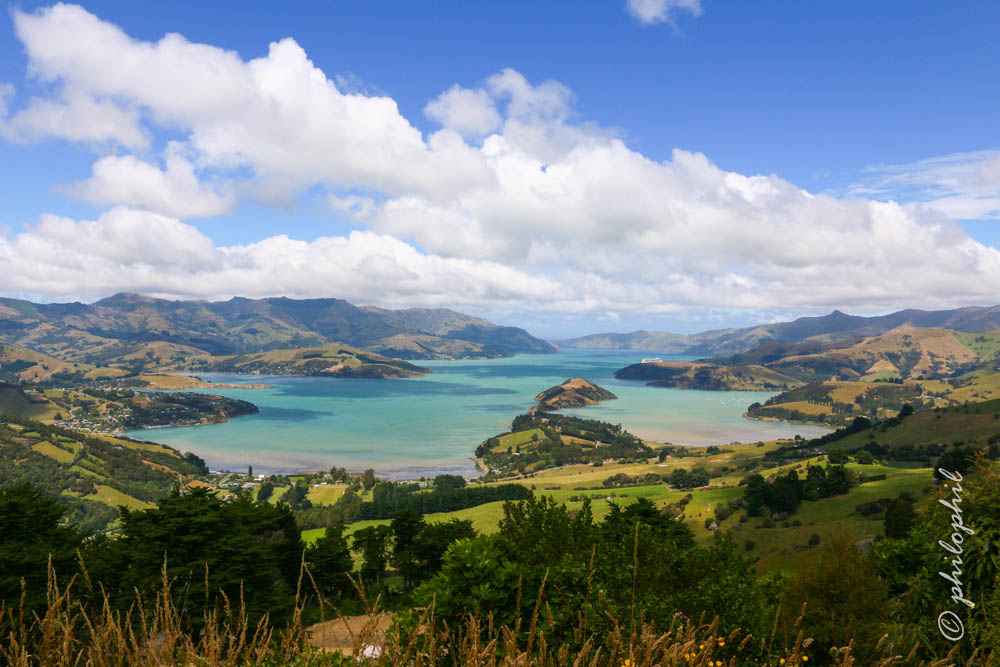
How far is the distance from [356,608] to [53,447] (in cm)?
18429

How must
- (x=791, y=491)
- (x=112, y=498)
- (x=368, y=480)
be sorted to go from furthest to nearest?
(x=368, y=480)
(x=112, y=498)
(x=791, y=491)

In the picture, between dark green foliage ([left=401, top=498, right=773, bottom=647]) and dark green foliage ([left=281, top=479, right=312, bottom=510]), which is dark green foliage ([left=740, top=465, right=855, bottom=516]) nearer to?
dark green foliage ([left=401, top=498, right=773, bottom=647])

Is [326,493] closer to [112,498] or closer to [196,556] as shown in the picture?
[112,498]

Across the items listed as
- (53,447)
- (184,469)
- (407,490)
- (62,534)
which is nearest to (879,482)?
(407,490)

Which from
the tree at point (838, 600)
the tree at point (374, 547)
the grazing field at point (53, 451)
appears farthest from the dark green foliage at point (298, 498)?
the tree at point (838, 600)

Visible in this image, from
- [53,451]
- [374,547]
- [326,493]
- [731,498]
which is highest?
[374,547]

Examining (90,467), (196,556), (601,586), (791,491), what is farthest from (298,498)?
(601,586)

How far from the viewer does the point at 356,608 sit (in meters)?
35.8

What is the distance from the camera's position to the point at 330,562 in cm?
3834

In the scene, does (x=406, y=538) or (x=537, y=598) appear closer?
(x=537, y=598)

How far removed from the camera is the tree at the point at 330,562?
37875mm

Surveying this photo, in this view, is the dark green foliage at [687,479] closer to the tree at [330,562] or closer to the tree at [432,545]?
the tree at [432,545]

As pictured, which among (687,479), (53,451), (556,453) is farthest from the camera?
(556,453)

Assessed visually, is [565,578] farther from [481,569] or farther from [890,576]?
[890,576]
